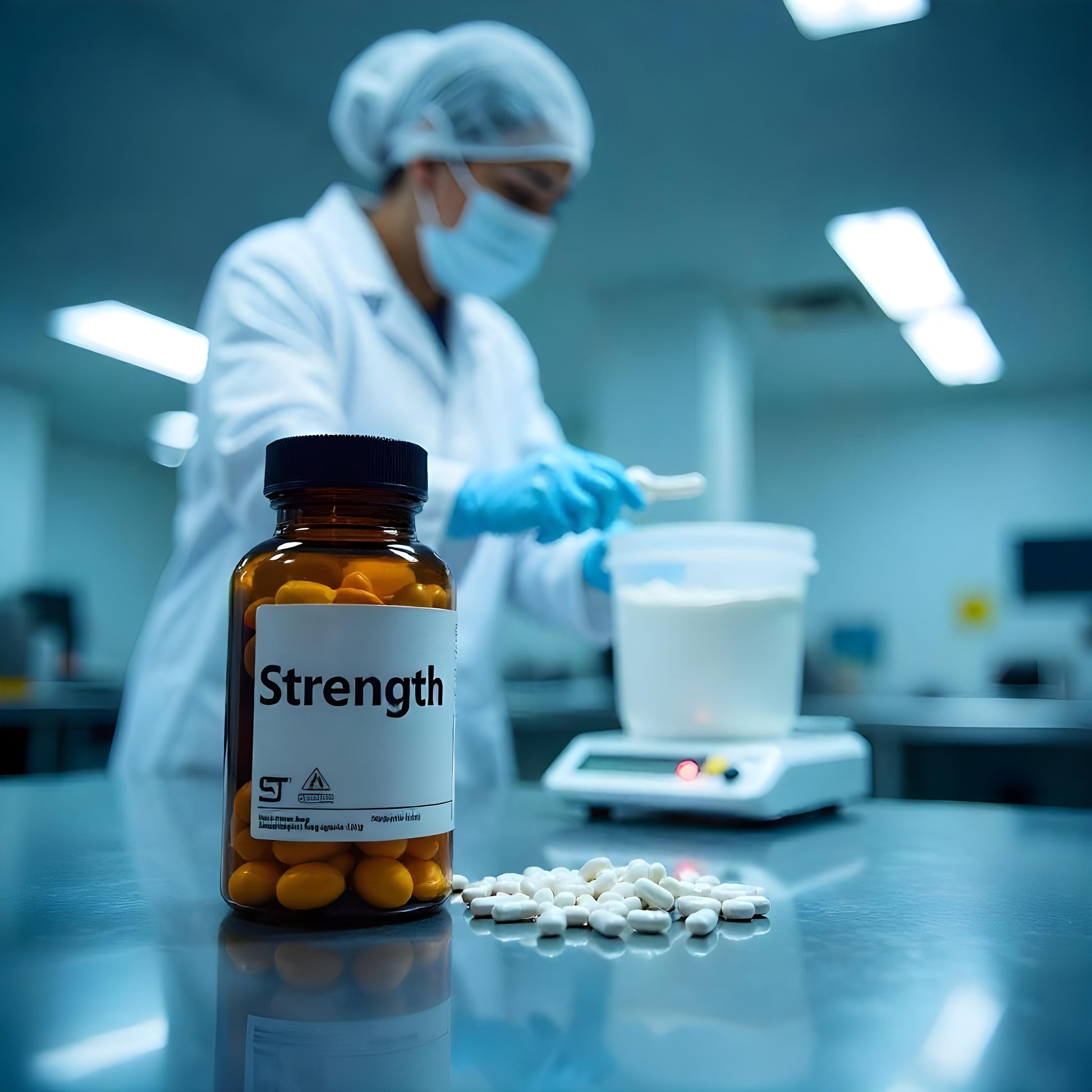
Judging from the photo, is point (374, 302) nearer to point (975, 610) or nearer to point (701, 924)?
point (701, 924)

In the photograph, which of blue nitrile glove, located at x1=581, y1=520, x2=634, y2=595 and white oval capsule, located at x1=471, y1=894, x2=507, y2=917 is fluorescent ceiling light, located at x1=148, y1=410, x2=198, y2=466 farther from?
white oval capsule, located at x1=471, y1=894, x2=507, y2=917

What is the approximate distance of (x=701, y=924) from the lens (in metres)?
0.49

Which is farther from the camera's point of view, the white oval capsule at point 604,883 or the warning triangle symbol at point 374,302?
the warning triangle symbol at point 374,302

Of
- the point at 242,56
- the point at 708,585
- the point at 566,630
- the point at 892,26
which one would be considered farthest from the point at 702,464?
the point at 708,585

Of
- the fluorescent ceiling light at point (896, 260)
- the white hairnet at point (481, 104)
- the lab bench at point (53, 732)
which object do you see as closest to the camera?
the white hairnet at point (481, 104)

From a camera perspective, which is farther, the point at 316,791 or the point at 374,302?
the point at 374,302

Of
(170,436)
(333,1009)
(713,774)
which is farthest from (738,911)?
(170,436)

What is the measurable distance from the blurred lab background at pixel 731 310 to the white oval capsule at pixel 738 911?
219 cm

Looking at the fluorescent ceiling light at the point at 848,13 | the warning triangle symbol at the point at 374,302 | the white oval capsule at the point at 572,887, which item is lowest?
the white oval capsule at the point at 572,887

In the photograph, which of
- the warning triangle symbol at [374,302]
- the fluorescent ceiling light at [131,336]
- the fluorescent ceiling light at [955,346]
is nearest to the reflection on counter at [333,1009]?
the warning triangle symbol at [374,302]

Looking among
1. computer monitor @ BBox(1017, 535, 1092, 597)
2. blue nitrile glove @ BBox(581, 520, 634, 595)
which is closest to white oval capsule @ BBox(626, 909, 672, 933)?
blue nitrile glove @ BBox(581, 520, 634, 595)

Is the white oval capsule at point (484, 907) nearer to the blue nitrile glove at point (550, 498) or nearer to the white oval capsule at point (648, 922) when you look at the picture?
the white oval capsule at point (648, 922)

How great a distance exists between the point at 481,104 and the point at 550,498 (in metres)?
0.66

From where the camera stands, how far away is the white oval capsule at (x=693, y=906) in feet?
1.70
